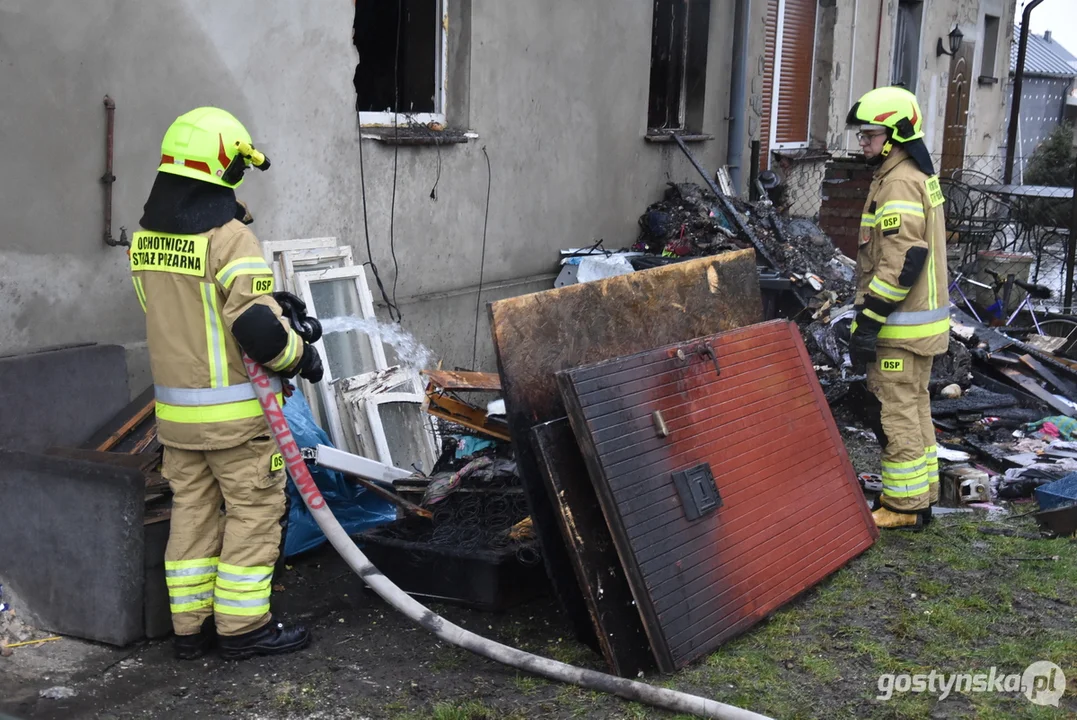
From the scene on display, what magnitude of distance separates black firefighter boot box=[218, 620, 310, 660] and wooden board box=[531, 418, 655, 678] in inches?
45.8

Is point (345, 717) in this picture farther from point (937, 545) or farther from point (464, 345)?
point (464, 345)

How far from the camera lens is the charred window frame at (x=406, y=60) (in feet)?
24.0

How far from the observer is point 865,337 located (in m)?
5.31

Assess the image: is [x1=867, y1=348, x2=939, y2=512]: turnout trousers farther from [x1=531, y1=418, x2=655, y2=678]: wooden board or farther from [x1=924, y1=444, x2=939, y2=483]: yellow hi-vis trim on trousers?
[x1=531, y1=418, x2=655, y2=678]: wooden board

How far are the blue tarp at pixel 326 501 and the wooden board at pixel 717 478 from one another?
1.70 metres

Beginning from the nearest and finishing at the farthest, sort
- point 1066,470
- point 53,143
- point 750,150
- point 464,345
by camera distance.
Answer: point 53,143, point 1066,470, point 464,345, point 750,150

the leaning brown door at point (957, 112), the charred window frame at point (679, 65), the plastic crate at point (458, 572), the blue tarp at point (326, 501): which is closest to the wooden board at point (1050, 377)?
the charred window frame at point (679, 65)

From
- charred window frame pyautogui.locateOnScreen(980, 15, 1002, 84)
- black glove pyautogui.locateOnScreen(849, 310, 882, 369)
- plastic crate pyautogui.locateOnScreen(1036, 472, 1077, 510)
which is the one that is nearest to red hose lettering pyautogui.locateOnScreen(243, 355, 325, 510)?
black glove pyautogui.locateOnScreen(849, 310, 882, 369)

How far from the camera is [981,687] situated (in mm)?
3861

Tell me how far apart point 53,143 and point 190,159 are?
4.24 feet

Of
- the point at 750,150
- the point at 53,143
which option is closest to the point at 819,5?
the point at 750,150

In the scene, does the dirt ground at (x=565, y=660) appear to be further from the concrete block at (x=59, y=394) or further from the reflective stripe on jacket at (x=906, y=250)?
the reflective stripe on jacket at (x=906, y=250)

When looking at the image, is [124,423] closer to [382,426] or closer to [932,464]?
[382,426]

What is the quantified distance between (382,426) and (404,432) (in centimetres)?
21
